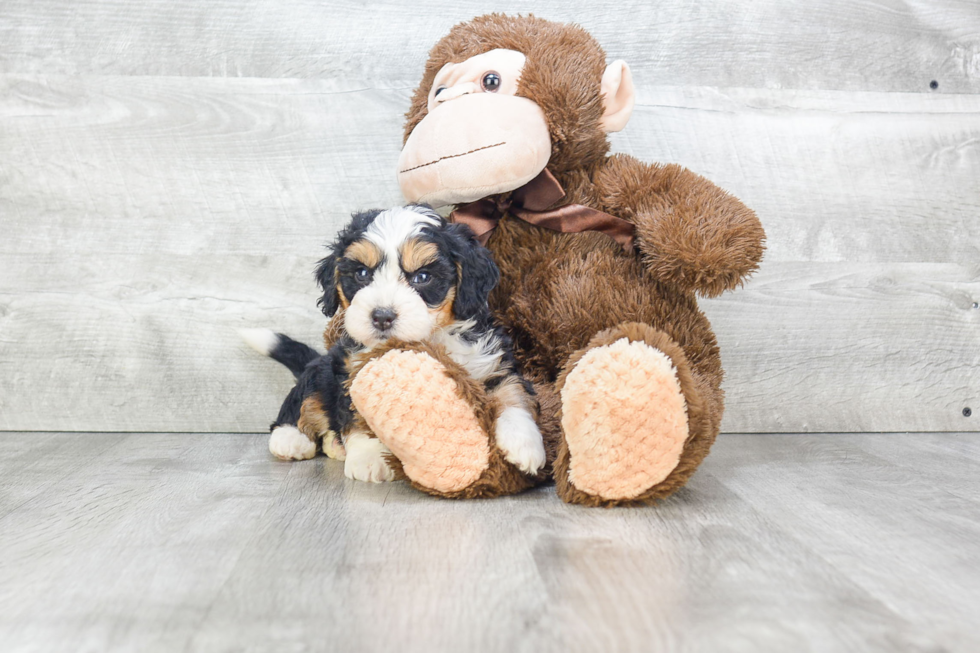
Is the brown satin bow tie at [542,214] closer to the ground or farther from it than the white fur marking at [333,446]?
farther from it

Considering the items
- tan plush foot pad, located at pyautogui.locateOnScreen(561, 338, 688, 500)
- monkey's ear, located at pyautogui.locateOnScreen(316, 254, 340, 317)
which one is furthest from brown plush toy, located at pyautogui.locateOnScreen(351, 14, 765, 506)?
monkey's ear, located at pyautogui.locateOnScreen(316, 254, 340, 317)

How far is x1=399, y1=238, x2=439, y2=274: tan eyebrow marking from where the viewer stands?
4.45ft

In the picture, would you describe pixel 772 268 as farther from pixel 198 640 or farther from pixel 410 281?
pixel 198 640

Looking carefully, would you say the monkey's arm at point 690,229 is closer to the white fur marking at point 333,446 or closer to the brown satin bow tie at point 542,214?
the brown satin bow tie at point 542,214

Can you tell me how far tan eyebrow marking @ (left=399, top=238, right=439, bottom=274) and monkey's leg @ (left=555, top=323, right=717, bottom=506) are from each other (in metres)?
0.31

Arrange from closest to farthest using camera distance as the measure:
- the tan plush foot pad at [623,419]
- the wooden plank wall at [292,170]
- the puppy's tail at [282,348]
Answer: the tan plush foot pad at [623,419] < the puppy's tail at [282,348] < the wooden plank wall at [292,170]

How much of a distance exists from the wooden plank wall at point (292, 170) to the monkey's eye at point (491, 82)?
1.70 feet

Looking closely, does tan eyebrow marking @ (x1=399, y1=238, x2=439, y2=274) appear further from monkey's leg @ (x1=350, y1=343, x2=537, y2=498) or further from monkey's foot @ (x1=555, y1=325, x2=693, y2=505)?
monkey's foot @ (x1=555, y1=325, x2=693, y2=505)

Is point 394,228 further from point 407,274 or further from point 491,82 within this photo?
point 491,82

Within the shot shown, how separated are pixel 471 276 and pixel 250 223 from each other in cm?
85

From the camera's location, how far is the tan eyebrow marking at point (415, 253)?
136 centimetres

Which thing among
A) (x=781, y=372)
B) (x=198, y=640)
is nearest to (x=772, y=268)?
(x=781, y=372)

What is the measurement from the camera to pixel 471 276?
1.42m

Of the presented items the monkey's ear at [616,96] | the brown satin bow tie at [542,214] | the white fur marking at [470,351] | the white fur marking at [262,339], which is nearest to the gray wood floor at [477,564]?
the white fur marking at [470,351]
